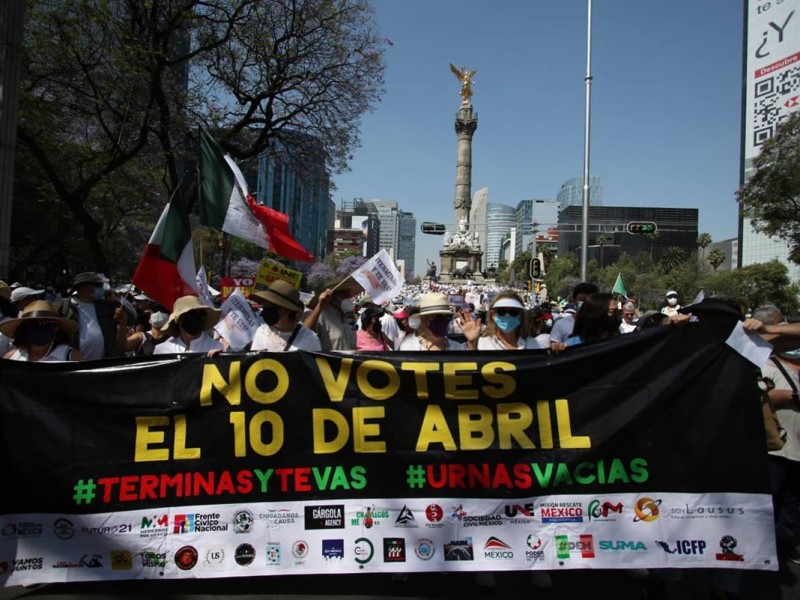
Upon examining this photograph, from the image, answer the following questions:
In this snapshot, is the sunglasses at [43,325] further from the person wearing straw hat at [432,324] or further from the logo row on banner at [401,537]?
the person wearing straw hat at [432,324]

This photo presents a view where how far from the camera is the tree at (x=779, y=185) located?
23.7 m

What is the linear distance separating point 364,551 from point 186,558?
1065 millimetres

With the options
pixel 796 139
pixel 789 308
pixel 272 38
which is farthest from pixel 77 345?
pixel 789 308

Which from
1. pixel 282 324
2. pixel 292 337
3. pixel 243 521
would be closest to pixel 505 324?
pixel 292 337

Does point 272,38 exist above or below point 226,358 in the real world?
above

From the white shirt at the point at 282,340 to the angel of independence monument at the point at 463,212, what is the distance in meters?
69.4

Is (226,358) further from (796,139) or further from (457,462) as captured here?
(796,139)

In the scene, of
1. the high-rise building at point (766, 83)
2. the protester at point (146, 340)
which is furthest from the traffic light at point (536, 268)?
the high-rise building at point (766, 83)

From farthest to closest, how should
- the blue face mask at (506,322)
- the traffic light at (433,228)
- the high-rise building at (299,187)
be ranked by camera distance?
the traffic light at (433,228) < the high-rise building at (299,187) < the blue face mask at (506,322)

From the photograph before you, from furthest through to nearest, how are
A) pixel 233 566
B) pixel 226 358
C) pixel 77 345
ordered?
pixel 77 345
pixel 226 358
pixel 233 566

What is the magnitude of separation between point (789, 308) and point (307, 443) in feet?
187

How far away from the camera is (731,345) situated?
3.57 m

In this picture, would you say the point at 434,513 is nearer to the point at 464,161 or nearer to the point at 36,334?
the point at 36,334

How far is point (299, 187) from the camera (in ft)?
72.1
